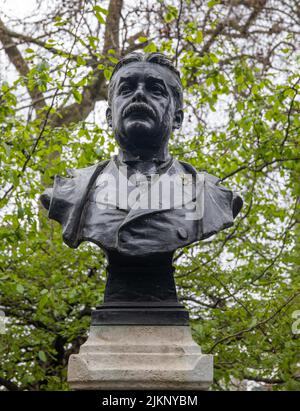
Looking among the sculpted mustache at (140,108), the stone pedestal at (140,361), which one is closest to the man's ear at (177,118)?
the sculpted mustache at (140,108)

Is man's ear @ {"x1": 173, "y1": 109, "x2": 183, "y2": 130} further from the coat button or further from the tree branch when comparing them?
the tree branch

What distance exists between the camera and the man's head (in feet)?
11.2

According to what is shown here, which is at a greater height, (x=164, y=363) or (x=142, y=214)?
(x=142, y=214)

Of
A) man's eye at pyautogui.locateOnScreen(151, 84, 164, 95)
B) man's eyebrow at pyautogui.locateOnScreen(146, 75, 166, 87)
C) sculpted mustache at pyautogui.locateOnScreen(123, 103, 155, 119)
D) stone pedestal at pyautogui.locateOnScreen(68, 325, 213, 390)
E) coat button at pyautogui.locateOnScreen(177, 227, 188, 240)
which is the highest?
man's eyebrow at pyautogui.locateOnScreen(146, 75, 166, 87)

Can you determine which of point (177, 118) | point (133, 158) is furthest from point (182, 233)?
point (177, 118)

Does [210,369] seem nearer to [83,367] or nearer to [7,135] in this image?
[83,367]

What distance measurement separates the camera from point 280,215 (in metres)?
5.72

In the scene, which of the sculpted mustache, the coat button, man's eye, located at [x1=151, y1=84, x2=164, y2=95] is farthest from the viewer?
man's eye, located at [x1=151, y1=84, x2=164, y2=95]

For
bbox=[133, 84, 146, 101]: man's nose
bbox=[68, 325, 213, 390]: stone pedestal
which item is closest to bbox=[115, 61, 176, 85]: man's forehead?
bbox=[133, 84, 146, 101]: man's nose

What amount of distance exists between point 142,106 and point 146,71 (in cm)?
23

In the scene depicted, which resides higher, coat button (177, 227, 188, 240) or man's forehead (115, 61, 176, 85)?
man's forehead (115, 61, 176, 85)

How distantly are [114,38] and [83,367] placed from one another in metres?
5.66

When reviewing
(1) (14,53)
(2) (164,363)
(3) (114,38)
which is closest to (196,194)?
(2) (164,363)

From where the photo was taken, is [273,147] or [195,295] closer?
[273,147]
